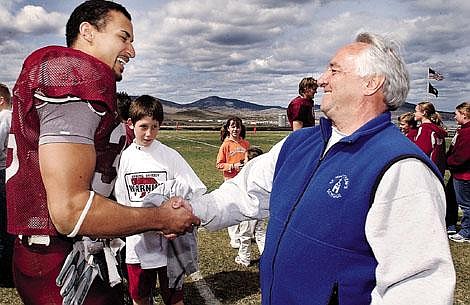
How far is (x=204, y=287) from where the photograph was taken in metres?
6.63

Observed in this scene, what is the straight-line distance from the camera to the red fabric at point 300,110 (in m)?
8.10

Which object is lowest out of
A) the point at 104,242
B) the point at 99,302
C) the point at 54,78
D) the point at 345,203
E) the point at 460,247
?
the point at 460,247

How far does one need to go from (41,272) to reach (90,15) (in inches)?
51.8

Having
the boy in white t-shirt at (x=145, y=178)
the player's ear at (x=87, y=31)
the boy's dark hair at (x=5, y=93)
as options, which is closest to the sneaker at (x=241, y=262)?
the boy in white t-shirt at (x=145, y=178)

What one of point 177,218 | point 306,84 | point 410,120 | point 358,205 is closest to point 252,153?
point 306,84

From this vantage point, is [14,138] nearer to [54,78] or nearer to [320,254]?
[54,78]

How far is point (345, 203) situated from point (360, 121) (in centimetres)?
53

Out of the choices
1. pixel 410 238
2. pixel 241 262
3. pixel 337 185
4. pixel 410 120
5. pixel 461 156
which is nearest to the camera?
pixel 410 238

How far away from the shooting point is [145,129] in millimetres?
5211

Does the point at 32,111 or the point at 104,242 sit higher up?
the point at 32,111

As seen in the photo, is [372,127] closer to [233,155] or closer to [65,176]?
[65,176]

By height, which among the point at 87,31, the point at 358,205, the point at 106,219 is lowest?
the point at 106,219

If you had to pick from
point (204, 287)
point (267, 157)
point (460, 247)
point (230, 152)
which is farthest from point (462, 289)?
point (267, 157)

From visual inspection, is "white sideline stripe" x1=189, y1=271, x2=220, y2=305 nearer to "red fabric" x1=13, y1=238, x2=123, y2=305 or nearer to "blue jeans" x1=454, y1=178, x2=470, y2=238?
"red fabric" x1=13, y1=238, x2=123, y2=305
